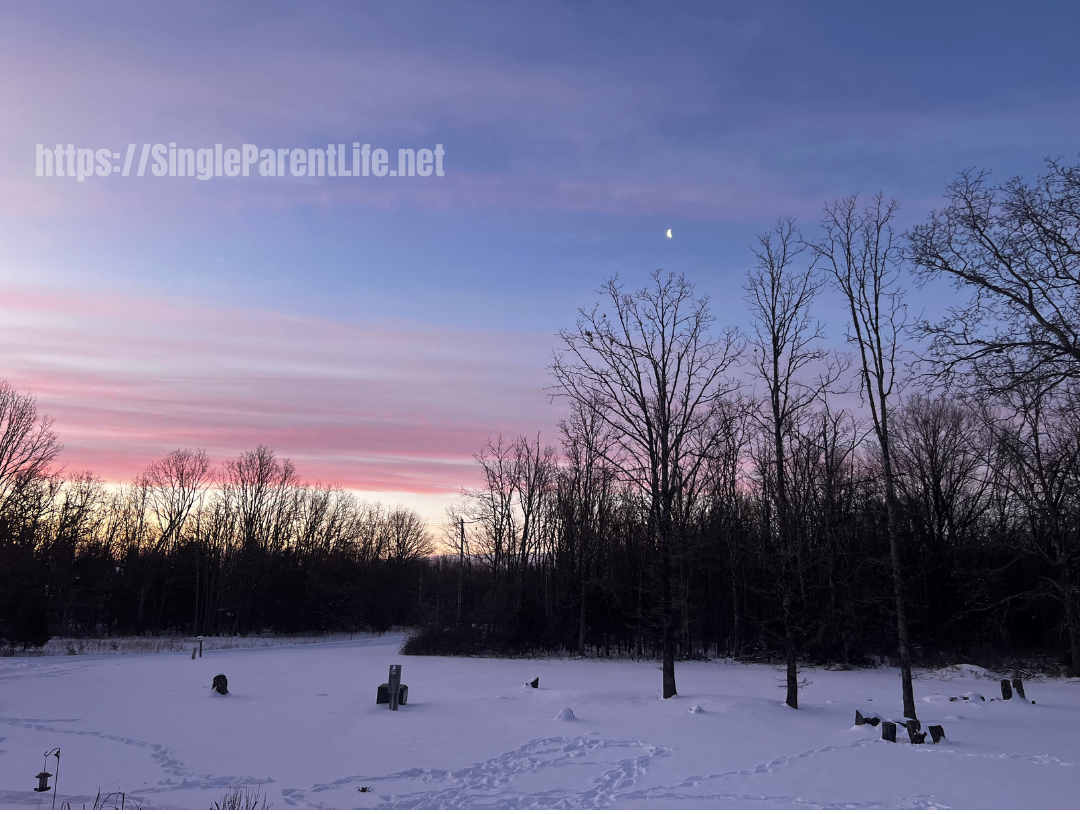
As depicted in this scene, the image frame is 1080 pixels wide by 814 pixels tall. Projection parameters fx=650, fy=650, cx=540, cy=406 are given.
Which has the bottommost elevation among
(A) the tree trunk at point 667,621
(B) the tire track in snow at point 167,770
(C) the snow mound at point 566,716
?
(C) the snow mound at point 566,716

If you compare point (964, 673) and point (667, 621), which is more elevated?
point (667, 621)

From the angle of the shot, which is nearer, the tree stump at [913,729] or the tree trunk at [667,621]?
the tree stump at [913,729]

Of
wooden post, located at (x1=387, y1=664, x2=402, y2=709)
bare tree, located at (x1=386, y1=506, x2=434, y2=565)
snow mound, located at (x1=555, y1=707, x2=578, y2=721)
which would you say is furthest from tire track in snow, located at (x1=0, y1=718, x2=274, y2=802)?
bare tree, located at (x1=386, y1=506, x2=434, y2=565)

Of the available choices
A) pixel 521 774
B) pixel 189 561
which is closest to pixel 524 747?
pixel 521 774

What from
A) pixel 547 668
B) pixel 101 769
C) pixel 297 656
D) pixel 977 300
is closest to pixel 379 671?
pixel 547 668

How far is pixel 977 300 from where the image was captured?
10461 mm

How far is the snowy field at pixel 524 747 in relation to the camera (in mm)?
9289

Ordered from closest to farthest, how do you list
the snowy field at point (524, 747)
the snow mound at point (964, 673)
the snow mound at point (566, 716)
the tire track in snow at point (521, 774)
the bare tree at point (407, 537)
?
the tire track in snow at point (521, 774) → the snowy field at point (524, 747) → the snow mound at point (566, 716) → the snow mound at point (964, 673) → the bare tree at point (407, 537)

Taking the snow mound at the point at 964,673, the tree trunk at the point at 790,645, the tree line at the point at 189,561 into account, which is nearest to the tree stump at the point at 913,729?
the tree trunk at the point at 790,645

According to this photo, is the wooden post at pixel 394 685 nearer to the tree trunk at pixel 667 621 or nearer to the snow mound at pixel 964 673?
the tree trunk at pixel 667 621

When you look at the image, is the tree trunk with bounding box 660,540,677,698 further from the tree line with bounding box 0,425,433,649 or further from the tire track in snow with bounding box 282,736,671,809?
the tree line with bounding box 0,425,433,649

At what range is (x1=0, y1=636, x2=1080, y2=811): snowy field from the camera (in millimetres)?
9289

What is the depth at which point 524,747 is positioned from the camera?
1239 cm

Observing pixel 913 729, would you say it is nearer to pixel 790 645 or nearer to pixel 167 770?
pixel 790 645
